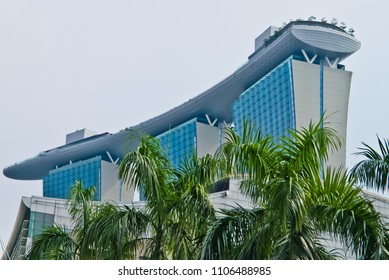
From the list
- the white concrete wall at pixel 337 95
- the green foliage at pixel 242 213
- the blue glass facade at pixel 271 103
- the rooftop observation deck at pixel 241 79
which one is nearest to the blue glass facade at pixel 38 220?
the rooftop observation deck at pixel 241 79

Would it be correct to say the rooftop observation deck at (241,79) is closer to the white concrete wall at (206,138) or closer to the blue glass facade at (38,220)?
the white concrete wall at (206,138)

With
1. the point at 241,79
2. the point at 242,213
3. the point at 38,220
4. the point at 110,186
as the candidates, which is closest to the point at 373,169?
the point at 242,213

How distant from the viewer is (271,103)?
2837 inches

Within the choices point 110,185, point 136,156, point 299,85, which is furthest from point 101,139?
point 136,156

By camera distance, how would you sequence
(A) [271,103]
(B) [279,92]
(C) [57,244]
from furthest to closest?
(A) [271,103] < (B) [279,92] < (C) [57,244]

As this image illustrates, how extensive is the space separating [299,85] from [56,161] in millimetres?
42595

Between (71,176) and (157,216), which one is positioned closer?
(157,216)

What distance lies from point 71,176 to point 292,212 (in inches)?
3640

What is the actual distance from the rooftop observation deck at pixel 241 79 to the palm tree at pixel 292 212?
45436mm

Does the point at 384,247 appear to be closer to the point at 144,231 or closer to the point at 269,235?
the point at 269,235

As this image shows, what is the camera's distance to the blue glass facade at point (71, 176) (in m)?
96.1

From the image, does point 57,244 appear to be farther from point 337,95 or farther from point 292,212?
point 337,95

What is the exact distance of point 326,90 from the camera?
6944 cm

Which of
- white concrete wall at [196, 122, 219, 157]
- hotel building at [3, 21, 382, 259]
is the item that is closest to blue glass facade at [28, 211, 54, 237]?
Answer: hotel building at [3, 21, 382, 259]
